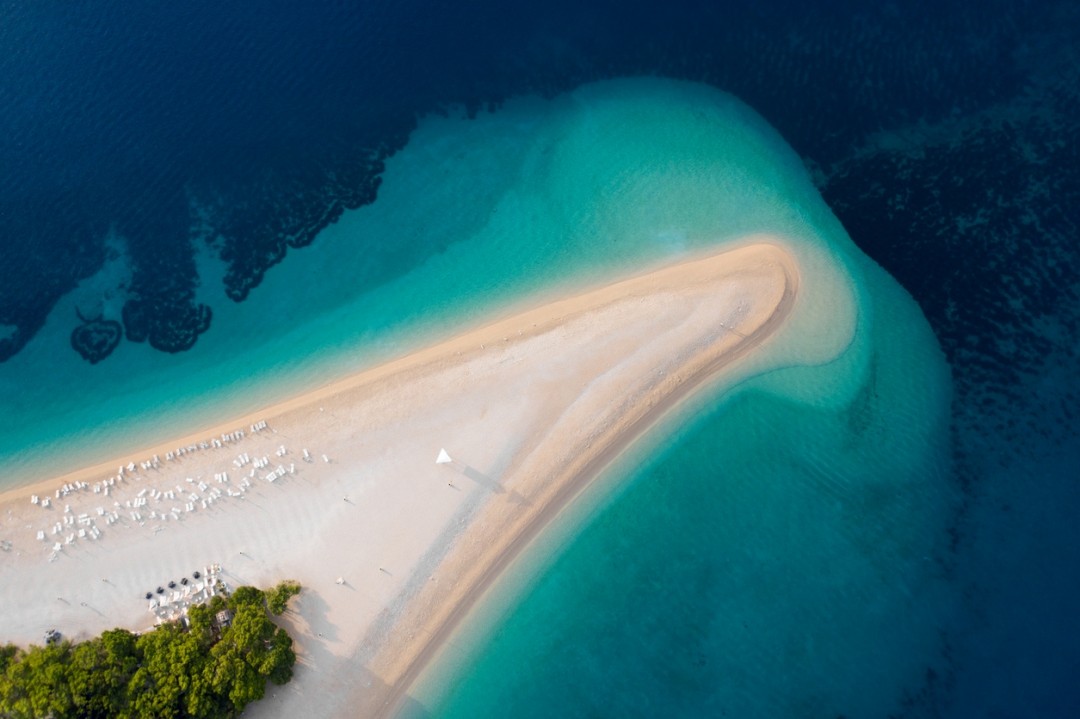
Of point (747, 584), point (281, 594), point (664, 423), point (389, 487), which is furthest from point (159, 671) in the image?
point (747, 584)

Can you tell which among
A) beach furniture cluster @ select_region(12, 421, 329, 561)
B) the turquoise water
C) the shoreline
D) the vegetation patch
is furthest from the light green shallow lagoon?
the vegetation patch

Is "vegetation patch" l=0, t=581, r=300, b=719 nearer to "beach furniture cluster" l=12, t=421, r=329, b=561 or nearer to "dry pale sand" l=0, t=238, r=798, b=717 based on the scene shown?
"dry pale sand" l=0, t=238, r=798, b=717

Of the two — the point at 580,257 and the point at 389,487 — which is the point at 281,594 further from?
the point at 580,257

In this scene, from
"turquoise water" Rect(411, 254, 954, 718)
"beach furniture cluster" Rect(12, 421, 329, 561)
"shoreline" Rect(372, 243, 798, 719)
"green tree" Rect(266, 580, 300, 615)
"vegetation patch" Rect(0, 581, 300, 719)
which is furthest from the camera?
"beach furniture cluster" Rect(12, 421, 329, 561)

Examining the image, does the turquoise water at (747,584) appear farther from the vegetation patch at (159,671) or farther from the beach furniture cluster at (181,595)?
the beach furniture cluster at (181,595)

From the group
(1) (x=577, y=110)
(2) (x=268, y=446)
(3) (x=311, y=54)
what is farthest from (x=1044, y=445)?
(3) (x=311, y=54)

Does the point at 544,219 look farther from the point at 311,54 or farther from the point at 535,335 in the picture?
the point at 311,54
